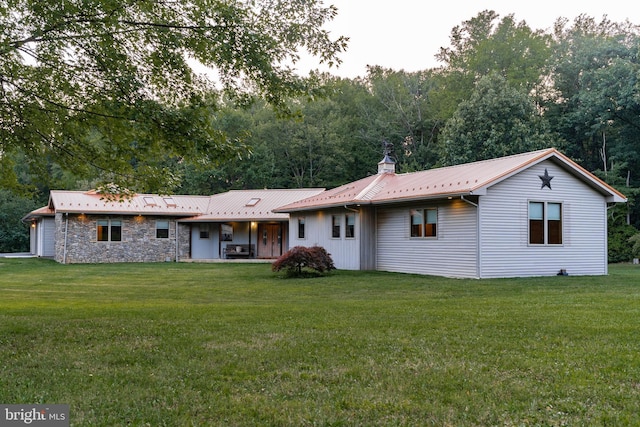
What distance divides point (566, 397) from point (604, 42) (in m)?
36.4

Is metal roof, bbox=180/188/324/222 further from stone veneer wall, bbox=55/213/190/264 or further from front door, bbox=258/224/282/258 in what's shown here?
stone veneer wall, bbox=55/213/190/264

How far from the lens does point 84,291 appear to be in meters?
13.4

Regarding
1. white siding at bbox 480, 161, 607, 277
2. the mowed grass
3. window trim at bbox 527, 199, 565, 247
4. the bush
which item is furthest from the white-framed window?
the mowed grass

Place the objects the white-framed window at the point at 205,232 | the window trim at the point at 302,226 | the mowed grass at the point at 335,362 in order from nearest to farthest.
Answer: the mowed grass at the point at 335,362
the window trim at the point at 302,226
the white-framed window at the point at 205,232

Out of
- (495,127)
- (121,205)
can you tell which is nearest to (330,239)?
(121,205)

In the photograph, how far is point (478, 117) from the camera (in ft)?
106

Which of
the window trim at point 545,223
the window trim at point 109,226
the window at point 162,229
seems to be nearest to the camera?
the window trim at point 545,223

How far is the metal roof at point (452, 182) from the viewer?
50.8 ft

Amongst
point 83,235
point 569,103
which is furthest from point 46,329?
point 569,103

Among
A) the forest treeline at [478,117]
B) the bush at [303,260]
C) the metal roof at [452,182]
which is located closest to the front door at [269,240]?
the forest treeline at [478,117]

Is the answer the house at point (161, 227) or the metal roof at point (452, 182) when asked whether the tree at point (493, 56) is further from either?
the metal roof at point (452, 182)

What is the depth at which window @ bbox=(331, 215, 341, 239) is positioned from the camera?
2080 centimetres

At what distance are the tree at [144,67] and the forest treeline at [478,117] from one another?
1891cm

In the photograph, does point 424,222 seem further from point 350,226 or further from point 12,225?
point 12,225
